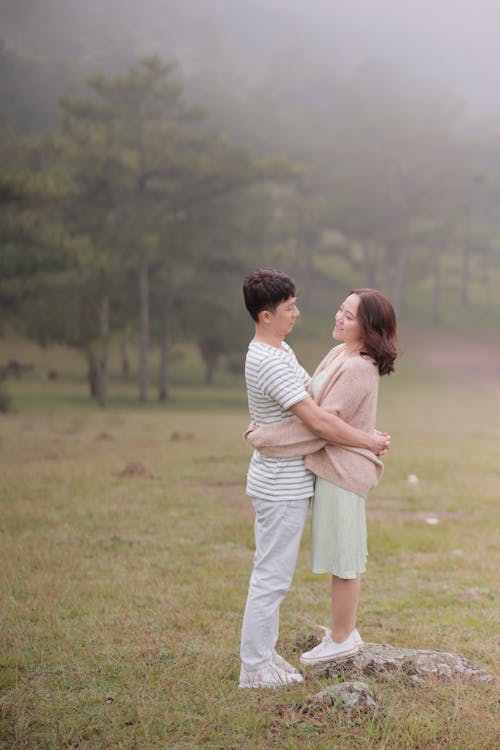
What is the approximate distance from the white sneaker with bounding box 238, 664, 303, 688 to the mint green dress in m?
0.50

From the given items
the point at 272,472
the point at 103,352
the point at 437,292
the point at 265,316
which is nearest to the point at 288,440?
the point at 272,472

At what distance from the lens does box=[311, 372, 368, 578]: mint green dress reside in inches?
145

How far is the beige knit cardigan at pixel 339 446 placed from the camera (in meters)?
3.64

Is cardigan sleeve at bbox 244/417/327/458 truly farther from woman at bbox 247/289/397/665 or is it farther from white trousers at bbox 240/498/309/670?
white trousers at bbox 240/498/309/670

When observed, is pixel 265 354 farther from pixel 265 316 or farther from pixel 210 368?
pixel 210 368

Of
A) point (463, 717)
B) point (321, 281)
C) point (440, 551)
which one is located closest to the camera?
point (463, 717)

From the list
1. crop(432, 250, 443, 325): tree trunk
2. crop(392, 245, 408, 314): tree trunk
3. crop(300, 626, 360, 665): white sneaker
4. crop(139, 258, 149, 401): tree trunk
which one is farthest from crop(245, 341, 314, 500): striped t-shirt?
crop(432, 250, 443, 325): tree trunk

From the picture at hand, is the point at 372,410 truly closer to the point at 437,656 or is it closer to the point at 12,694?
the point at 437,656

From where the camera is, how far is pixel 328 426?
3.55 meters

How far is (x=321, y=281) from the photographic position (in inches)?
1682

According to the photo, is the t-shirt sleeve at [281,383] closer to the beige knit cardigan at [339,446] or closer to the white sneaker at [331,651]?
the beige knit cardigan at [339,446]

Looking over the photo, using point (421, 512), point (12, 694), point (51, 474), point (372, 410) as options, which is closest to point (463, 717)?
point (372, 410)

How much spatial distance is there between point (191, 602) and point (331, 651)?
155cm

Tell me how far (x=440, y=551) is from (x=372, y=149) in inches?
1351
